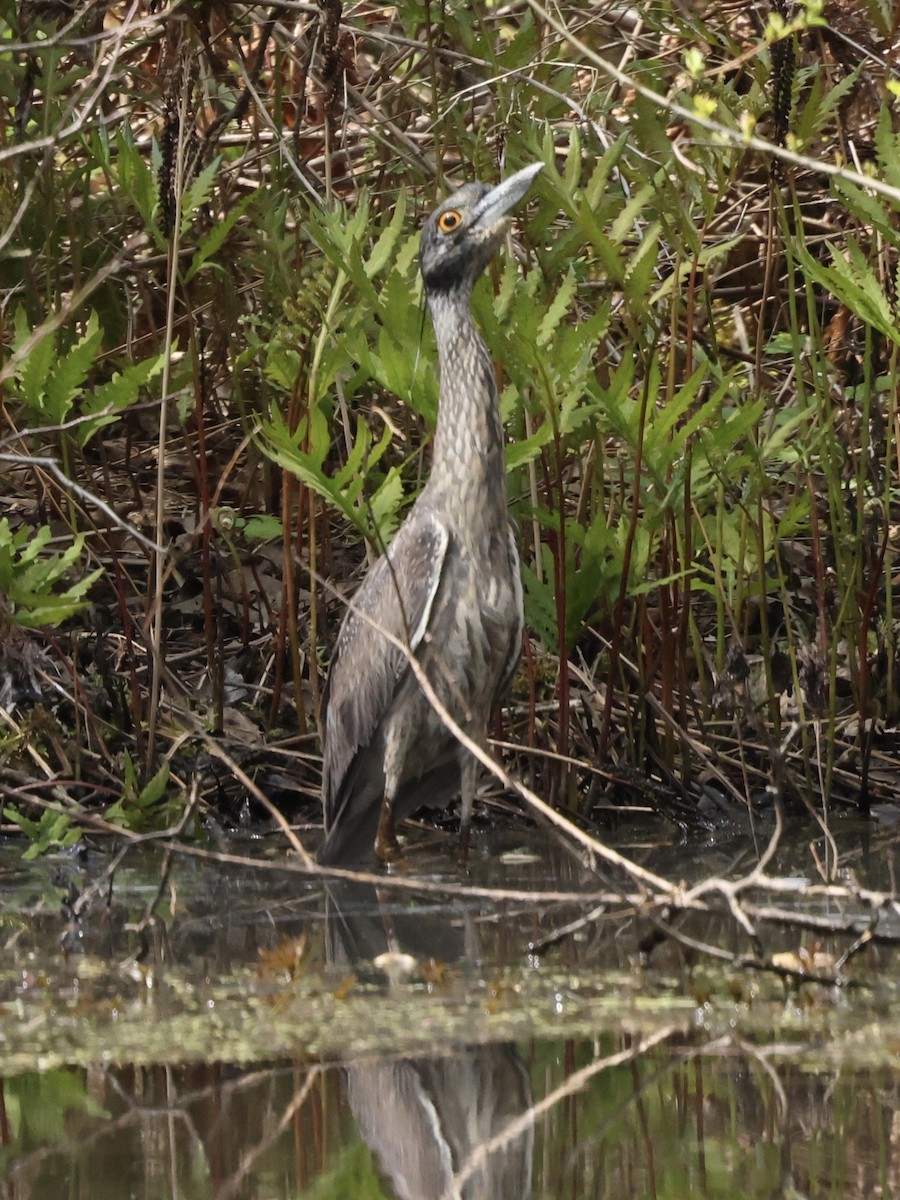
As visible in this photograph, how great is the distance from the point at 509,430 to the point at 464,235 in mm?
783

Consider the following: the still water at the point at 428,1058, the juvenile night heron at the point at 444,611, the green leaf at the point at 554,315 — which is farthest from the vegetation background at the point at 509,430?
the still water at the point at 428,1058

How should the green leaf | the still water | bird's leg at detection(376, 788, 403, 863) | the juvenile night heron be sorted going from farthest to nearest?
bird's leg at detection(376, 788, 403, 863)
the juvenile night heron
the green leaf
the still water

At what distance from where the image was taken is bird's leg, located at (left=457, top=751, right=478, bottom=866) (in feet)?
16.6

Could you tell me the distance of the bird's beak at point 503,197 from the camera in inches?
200

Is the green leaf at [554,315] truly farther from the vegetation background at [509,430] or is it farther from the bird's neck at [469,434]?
the bird's neck at [469,434]

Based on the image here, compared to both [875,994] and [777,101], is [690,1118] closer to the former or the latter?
[875,994]

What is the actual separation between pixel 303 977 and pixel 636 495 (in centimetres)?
200

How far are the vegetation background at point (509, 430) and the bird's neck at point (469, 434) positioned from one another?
0.31 ft

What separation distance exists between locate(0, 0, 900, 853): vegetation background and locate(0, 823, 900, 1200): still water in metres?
0.64

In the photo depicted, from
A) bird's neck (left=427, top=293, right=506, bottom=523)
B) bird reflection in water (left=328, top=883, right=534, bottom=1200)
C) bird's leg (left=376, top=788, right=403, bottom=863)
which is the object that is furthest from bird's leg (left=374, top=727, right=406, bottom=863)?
bird reflection in water (left=328, top=883, right=534, bottom=1200)

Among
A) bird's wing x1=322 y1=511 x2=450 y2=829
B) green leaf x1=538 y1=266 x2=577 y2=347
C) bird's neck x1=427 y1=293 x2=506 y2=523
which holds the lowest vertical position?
bird's wing x1=322 y1=511 x2=450 y2=829

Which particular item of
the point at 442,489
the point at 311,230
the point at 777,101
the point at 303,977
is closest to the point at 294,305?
the point at 311,230

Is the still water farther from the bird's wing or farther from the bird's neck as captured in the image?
the bird's neck

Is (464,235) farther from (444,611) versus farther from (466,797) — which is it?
(466,797)
